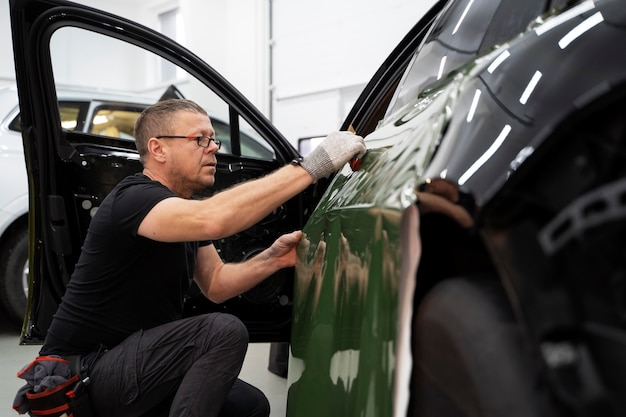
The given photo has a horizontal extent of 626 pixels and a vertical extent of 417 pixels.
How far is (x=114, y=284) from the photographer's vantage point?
1.77m

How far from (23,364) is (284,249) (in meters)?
2.11

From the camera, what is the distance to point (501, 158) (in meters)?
0.64

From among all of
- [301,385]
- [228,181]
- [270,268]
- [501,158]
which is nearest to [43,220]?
[228,181]

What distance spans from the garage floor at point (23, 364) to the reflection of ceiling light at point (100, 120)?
1316 mm

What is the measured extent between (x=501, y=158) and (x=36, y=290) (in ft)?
6.69

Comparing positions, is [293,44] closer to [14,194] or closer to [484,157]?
[14,194]

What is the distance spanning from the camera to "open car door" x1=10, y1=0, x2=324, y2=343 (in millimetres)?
2109

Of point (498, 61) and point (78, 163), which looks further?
point (78, 163)

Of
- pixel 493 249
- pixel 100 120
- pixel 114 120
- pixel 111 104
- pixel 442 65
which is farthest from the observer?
pixel 111 104

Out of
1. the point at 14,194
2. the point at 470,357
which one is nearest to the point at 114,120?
the point at 14,194

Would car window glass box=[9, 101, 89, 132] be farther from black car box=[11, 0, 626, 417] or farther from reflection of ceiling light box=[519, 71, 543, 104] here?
reflection of ceiling light box=[519, 71, 543, 104]

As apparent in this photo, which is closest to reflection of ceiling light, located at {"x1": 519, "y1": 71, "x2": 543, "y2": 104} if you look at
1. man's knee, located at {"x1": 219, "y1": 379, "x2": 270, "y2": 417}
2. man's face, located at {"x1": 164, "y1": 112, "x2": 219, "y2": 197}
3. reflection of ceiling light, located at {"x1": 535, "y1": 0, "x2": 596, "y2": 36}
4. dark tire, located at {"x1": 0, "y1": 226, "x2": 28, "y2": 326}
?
reflection of ceiling light, located at {"x1": 535, "y1": 0, "x2": 596, "y2": 36}

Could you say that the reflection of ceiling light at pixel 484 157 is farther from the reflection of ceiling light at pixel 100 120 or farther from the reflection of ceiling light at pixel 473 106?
the reflection of ceiling light at pixel 100 120

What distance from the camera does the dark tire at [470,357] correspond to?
58 cm
